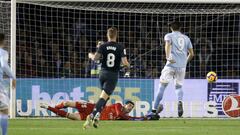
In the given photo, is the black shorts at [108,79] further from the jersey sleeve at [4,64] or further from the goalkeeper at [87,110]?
the goalkeeper at [87,110]

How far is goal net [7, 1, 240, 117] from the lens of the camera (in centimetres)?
A: 2469

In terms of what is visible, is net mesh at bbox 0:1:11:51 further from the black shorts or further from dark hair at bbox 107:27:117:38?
dark hair at bbox 107:27:117:38

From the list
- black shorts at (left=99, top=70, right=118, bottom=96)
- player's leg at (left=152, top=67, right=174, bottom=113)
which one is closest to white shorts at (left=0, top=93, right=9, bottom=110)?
black shorts at (left=99, top=70, right=118, bottom=96)

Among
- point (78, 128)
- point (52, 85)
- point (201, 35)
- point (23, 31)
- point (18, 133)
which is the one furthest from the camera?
point (201, 35)

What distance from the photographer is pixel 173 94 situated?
2488cm

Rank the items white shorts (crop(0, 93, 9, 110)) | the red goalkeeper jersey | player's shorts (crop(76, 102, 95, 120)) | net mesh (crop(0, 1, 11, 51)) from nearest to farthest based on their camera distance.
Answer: white shorts (crop(0, 93, 9, 110)) < player's shorts (crop(76, 102, 95, 120)) < the red goalkeeper jersey < net mesh (crop(0, 1, 11, 51))

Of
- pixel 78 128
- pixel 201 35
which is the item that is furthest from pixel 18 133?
pixel 201 35

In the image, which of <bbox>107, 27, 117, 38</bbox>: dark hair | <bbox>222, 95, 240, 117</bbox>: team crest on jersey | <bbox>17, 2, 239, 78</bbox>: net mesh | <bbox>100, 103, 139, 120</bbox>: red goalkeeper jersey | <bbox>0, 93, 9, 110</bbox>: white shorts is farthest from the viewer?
<bbox>17, 2, 239, 78</bbox>: net mesh

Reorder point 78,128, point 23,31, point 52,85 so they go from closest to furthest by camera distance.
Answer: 1. point 78,128
2. point 52,85
3. point 23,31

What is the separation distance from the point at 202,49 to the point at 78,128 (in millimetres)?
13017

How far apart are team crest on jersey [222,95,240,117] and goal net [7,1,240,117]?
17 cm

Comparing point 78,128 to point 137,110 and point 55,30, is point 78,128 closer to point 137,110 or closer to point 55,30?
point 137,110

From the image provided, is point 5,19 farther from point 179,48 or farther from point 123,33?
point 179,48

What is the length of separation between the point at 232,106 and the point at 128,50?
15.4ft
